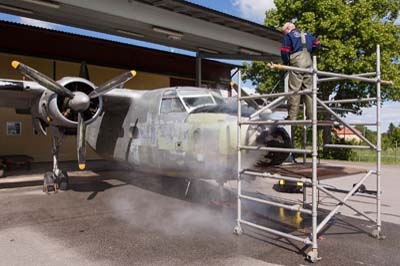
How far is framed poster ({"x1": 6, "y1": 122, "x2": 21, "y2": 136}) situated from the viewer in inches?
752

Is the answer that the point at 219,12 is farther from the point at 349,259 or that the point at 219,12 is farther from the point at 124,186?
the point at 349,259

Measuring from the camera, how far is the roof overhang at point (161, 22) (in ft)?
40.7

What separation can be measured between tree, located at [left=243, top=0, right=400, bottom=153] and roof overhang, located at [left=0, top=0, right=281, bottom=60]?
7.32 m

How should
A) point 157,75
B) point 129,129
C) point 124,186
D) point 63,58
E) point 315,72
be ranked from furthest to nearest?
point 157,75, point 63,58, point 124,186, point 129,129, point 315,72

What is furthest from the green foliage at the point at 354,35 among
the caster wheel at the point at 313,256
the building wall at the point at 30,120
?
the caster wheel at the point at 313,256

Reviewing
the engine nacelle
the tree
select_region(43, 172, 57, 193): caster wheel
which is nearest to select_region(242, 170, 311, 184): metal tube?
the engine nacelle

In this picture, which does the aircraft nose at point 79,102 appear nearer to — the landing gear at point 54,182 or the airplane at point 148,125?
the airplane at point 148,125

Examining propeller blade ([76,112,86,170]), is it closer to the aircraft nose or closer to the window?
the aircraft nose

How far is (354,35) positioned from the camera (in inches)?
980

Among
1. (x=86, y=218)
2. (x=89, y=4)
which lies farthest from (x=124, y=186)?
(x=89, y=4)

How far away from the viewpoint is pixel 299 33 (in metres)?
6.79

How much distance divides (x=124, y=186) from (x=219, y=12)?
314 inches

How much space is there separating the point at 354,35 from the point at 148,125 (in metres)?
20.5

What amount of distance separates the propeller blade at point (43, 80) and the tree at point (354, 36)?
18.8m
